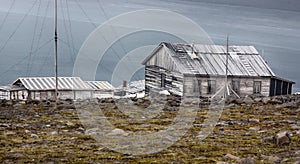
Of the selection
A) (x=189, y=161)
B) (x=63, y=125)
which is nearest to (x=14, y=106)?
(x=63, y=125)

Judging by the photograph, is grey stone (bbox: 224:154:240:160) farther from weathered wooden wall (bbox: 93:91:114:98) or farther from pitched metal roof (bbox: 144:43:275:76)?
weathered wooden wall (bbox: 93:91:114:98)

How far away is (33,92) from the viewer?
56375 millimetres

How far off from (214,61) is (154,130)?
103ft

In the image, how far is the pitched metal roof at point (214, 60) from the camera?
48469 millimetres

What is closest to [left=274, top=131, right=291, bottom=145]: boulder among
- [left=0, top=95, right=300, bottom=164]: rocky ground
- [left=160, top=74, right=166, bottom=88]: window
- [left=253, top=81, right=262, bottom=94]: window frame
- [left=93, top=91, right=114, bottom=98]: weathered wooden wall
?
[left=0, top=95, right=300, bottom=164]: rocky ground

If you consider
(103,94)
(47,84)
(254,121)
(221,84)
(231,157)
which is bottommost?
(103,94)

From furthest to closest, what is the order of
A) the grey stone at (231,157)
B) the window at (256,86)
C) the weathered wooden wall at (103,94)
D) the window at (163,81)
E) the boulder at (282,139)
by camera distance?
1. the weathered wooden wall at (103,94)
2. the window at (163,81)
3. the window at (256,86)
4. the boulder at (282,139)
5. the grey stone at (231,157)

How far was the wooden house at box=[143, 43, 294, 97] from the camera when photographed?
159 feet

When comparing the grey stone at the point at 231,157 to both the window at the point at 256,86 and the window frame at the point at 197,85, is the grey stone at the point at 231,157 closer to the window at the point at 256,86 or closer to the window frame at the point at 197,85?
the window frame at the point at 197,85

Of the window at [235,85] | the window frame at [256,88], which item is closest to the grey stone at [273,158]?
the window at [235,85]

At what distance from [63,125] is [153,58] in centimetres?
3377

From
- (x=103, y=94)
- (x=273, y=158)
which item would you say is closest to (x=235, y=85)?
(x=103, y=94)

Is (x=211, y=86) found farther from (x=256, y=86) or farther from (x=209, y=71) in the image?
(x=256, y=86)

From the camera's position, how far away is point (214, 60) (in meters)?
50.0
